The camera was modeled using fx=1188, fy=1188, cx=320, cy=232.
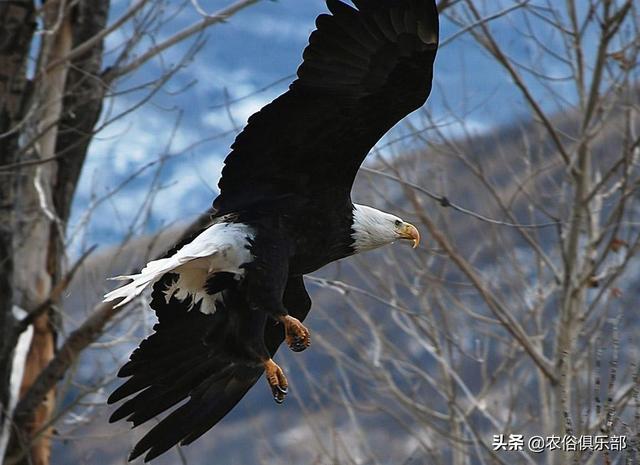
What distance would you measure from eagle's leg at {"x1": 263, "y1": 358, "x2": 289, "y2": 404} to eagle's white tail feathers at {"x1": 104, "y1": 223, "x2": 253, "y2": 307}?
1.36ft

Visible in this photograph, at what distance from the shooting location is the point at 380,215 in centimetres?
533

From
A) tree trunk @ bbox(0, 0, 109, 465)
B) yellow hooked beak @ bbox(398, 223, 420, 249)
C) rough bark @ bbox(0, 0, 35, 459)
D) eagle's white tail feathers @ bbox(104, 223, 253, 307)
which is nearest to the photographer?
eagle's white tail feathers @ bbox(104, 223, 253, 307)

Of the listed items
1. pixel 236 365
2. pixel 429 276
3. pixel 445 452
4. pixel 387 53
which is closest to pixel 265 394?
pixel 445 452

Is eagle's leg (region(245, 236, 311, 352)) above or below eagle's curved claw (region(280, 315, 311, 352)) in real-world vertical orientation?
above

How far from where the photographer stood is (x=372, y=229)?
523cm

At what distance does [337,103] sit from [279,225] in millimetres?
570

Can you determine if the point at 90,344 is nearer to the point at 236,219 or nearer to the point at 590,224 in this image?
the point at 236,219

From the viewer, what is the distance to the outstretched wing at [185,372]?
5.26 metres

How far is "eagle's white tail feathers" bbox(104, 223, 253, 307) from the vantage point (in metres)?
4.69

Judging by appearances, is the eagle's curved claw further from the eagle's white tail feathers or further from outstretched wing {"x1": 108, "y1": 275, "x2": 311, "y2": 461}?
outstretched wing {"x1": 108, "y1": 275, "x2": 311, "y2": 461}

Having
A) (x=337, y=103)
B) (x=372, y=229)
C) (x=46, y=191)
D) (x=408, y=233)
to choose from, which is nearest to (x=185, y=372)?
(x=372, y=229)

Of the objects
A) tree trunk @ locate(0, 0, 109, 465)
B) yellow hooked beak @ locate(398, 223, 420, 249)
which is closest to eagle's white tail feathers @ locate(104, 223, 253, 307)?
yellow hooked beak @ locate(398, 223, 420, 249)

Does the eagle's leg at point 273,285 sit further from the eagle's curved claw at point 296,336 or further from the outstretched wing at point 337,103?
the outstretched wing at point 337,103

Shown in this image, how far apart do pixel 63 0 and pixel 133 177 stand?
46.7 inches
